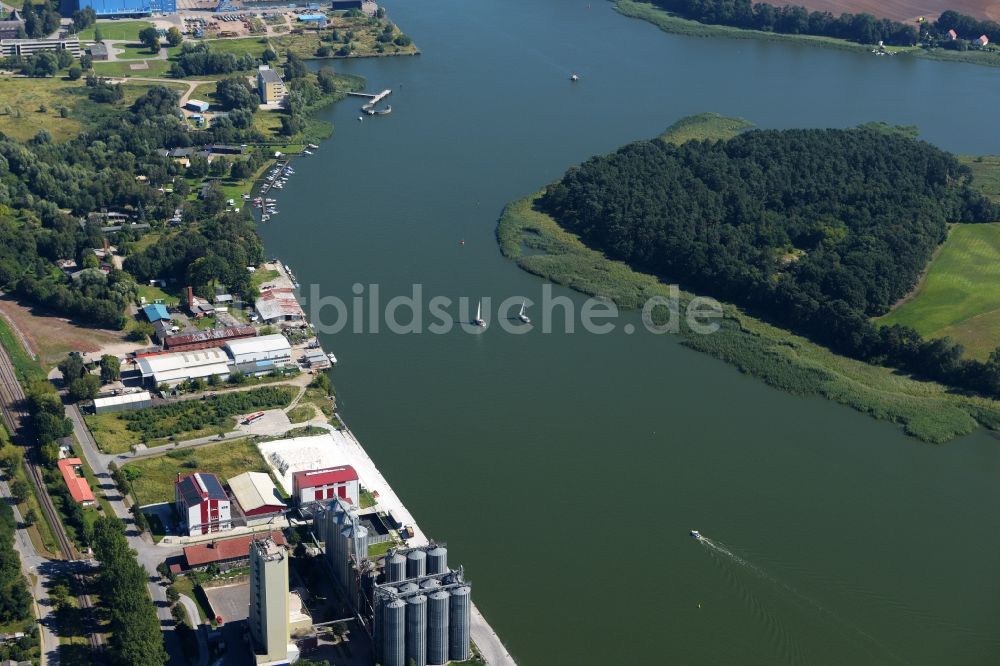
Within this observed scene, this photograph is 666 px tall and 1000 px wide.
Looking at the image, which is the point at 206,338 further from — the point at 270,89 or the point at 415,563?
the point at 270,89

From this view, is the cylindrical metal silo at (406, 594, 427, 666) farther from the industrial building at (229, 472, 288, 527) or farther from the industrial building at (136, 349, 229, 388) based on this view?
the industrial building at (136, 349, 229, 388)

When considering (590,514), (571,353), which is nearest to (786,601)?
(590,514)

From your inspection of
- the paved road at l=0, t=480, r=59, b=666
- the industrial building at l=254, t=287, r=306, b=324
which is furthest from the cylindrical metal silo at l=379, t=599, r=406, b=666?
the industrial building at l=254, t=287, r=306, b=324

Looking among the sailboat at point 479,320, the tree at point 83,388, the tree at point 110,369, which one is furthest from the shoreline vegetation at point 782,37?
the tree at point 83,388

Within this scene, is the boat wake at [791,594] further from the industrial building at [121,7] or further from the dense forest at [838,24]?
the industrial building at [121,7]

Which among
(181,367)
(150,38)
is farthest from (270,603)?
(150,38)

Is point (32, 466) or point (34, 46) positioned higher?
point (34, 46)

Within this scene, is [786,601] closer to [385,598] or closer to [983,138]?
[385,598]
